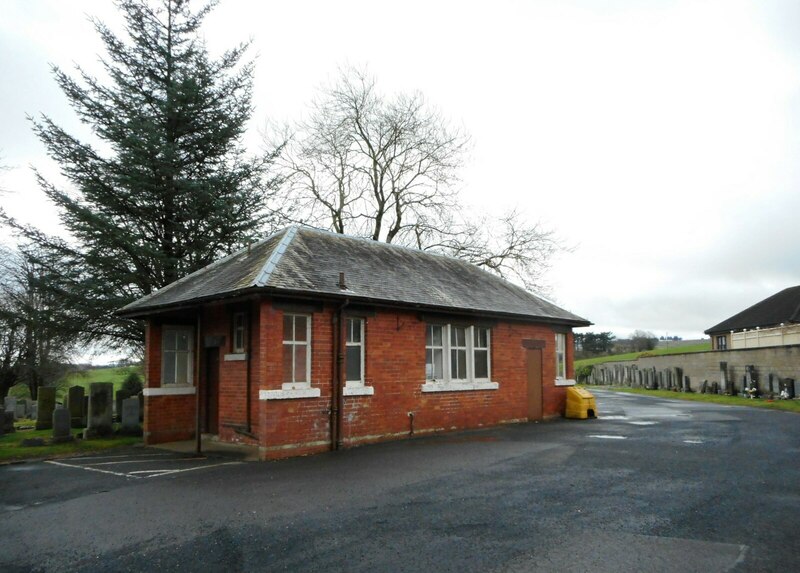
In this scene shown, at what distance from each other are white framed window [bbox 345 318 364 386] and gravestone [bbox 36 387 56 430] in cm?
1001

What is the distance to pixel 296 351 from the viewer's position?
511 inches

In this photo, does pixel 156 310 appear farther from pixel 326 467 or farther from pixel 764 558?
pixel 764 558

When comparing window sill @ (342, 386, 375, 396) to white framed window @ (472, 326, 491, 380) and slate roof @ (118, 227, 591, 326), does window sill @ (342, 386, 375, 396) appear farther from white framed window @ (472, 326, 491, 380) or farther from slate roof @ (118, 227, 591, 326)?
white framed window @ (472, 326, 491, 380)

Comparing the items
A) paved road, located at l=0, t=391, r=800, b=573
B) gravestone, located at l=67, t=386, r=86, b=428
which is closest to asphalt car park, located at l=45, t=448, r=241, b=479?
paved road, located at l=0, t=391, r=800, b=573

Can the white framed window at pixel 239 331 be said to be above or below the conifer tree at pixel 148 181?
below

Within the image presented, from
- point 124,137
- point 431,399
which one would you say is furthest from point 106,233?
point 431,399

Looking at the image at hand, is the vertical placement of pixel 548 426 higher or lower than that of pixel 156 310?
lower

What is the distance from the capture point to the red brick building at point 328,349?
12.6 m

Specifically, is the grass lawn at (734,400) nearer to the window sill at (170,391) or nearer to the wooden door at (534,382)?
the wooden door at (534,382)

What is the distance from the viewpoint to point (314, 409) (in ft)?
42.5

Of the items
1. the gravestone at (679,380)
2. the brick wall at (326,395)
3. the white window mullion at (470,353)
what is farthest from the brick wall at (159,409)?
the gravestone at (679,380)

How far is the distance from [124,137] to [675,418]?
63.6 ft

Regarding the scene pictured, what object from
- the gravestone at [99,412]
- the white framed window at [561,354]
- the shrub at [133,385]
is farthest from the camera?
the shrub at [133,385]

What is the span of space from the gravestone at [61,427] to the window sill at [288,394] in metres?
6.20
